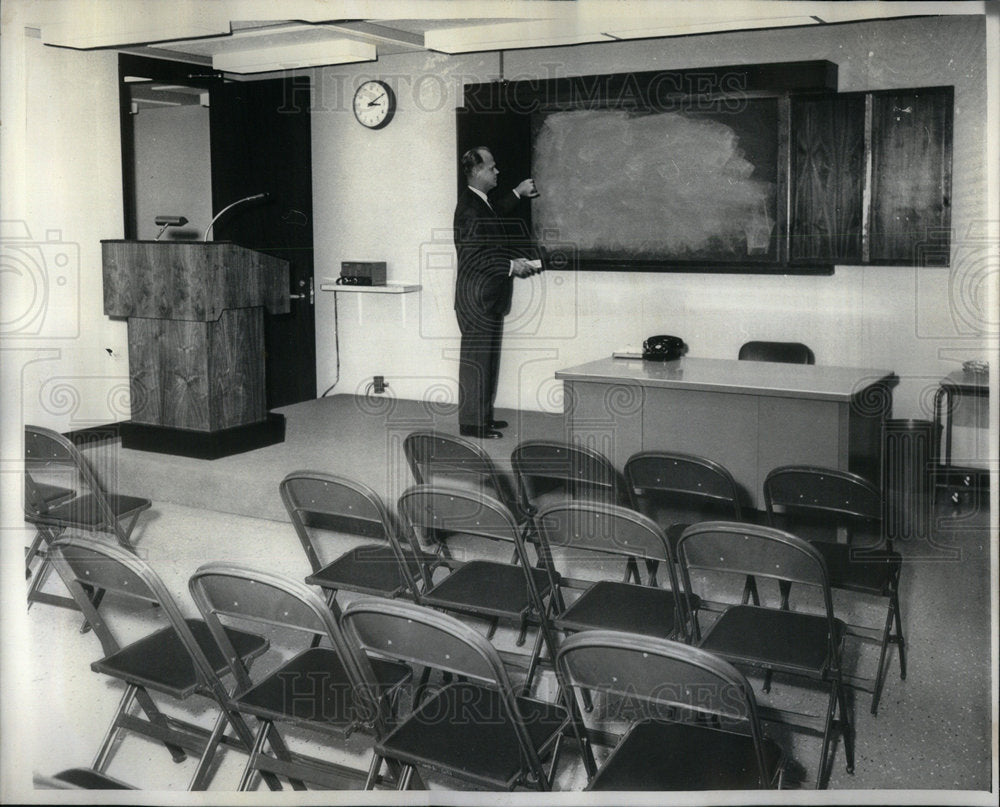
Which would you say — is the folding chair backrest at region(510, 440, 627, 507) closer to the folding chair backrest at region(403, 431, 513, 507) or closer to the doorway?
the folding chair backrest at region(403, 431, 513, 507)

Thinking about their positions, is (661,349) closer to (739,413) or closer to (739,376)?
(739,376)

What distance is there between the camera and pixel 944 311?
5.80 m

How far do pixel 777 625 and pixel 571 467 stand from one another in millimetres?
1156

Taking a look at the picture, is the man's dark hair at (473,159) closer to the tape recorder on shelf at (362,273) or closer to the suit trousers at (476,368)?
the suit trousers at (476,368)

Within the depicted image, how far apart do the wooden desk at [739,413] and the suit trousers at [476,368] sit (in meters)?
1.12

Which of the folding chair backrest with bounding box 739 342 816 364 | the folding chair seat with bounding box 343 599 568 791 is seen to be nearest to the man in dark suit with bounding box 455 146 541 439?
the folding chair backrest with bounding box 739 342 816 364

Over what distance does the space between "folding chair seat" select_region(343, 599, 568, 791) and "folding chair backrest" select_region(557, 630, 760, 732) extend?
0.17 meters

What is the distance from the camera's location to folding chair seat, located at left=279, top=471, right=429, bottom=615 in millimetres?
3217

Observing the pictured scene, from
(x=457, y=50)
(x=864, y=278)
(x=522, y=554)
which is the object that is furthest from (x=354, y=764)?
(x=457, y=50)

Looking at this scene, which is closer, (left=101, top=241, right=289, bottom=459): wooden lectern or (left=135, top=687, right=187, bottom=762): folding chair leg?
(left=135, top=687, right=187, bottom=762): folding chair leg

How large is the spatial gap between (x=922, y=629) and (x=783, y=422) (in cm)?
108

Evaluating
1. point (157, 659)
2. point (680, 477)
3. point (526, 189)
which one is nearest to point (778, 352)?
point (526, 189)

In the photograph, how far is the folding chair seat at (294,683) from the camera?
243cm

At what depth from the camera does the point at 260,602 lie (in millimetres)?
2490
